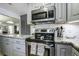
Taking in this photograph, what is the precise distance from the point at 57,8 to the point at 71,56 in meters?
0.63

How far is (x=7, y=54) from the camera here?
1.59m

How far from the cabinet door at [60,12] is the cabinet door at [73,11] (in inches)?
2.4

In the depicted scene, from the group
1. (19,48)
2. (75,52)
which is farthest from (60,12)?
(19,48)

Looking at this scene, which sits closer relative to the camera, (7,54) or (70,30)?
(70,30)

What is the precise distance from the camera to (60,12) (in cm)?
150

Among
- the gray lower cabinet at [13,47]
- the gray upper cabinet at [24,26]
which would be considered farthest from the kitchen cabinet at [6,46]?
the gray upper cabinet at [24,26]

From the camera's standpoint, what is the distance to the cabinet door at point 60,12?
1.50m

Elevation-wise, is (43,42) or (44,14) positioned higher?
(44,14)

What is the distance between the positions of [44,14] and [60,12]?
202 mm

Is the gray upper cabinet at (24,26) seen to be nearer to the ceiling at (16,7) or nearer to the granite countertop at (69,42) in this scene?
the ceiling at (16,7)

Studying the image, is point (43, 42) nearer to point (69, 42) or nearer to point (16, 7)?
point (69, 42)

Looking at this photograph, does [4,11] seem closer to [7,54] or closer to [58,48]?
[7,54]

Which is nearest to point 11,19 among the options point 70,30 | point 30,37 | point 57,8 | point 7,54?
point 30,37

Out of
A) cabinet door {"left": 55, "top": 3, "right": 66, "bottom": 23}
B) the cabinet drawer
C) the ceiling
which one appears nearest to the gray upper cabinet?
the ceiling
